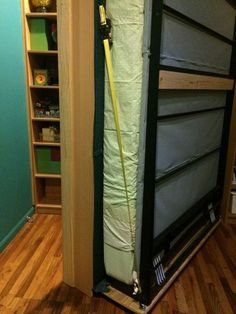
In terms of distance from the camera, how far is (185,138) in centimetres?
178

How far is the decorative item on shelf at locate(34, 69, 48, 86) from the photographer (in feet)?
8.04

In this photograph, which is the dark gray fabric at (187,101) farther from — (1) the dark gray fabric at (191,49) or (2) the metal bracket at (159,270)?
(2) the metal bracket at (159,270)

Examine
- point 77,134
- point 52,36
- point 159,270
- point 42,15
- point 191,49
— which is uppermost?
point 42,15

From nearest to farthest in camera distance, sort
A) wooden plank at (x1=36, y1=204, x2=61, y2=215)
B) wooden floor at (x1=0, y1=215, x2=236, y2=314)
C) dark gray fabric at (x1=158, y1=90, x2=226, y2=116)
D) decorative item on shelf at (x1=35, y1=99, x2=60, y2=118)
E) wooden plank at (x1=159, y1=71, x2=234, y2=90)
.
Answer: wooden plank at (x1=159, y1=71, x2=234, y2=90)
dark gray fabric at (x1=158, y1=90, x2=226, y2=116)
wooden floor at (x1=0, y1=215, x2=236, y2=314)
decorative item on shelf at (x1=35, y1=99, x2=60, y2=118)
wooden plank at (x1=36, y1=204, x2=61, y2=215)

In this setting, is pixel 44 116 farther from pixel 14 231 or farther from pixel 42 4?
pixel 14 231

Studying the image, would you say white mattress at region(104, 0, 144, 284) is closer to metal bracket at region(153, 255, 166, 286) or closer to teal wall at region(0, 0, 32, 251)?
metal bracket at region(153, 255, 166, 286)

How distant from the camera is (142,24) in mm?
1237

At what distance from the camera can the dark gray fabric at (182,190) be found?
1.66 m

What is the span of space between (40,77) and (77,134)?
1235 mm

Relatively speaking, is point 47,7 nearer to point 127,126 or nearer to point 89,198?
point 127,126

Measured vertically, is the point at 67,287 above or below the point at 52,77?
below

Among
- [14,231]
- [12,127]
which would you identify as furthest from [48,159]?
[14,231]

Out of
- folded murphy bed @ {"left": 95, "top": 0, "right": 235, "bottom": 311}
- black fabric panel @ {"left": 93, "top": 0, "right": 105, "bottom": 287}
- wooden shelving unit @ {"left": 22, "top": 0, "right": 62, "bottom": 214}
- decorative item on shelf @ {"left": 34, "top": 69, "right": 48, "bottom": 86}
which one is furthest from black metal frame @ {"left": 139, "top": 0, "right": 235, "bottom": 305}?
decorative item on shelf @ {"left": 34, "top": 69, "right": 48, "bottom": 86}

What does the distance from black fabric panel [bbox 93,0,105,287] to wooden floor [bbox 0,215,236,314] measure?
0.22 meters
